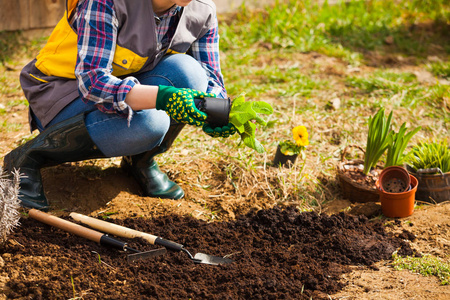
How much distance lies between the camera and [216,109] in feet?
6.96

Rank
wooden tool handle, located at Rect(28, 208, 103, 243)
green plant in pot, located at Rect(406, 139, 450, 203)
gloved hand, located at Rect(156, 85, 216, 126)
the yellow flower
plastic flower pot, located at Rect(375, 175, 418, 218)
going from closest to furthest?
gloved hand, located at Rect(156, 85, 216, 126)
wooden tool handle, located at Rect(28, 208, 103, 243)
plastic flower pot, located at Rect(375, 175, 418, 218)
green plant in pot, located at Rect(406, 139, 450, 203)
the yellow flower

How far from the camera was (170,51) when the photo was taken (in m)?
2.54

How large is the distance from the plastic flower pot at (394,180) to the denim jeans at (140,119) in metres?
1.12

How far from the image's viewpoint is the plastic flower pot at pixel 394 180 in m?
2.65

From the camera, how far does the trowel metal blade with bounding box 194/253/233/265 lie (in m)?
2.12

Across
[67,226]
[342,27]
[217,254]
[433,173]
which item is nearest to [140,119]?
[67,226]

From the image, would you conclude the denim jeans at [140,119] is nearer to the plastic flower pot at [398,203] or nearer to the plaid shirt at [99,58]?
the plaid shirt at [99,58]

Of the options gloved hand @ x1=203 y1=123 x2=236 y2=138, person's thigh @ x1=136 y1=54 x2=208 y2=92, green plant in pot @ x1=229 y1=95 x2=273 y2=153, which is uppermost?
person's thigh @ x1=136 y1=54 x2=208 y2=92

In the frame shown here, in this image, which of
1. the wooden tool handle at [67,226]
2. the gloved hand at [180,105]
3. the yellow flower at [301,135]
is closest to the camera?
the gloved hand at [180,105]

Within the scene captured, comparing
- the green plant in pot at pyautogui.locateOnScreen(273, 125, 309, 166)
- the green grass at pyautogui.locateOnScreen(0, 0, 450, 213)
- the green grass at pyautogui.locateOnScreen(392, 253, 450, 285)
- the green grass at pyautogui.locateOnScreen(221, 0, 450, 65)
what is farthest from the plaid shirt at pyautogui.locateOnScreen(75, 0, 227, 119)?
the green grass at pyautogui.locateOnScreen(221, 0, 450, 65)

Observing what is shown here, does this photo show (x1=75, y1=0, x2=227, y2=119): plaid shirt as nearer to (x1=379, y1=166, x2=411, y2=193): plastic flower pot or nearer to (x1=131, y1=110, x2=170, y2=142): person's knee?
(x1=131, y1=110, x2=170, y2=142): person's knee

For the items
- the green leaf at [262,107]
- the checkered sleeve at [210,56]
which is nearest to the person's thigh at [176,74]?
the checkered sleeve at [210,56]

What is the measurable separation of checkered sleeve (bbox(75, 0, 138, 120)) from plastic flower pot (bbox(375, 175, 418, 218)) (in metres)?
1.42

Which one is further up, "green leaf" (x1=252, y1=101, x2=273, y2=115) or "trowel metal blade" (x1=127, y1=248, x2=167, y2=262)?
"green leaf" (x1=252, y1=101, x2=273, y2=115)
